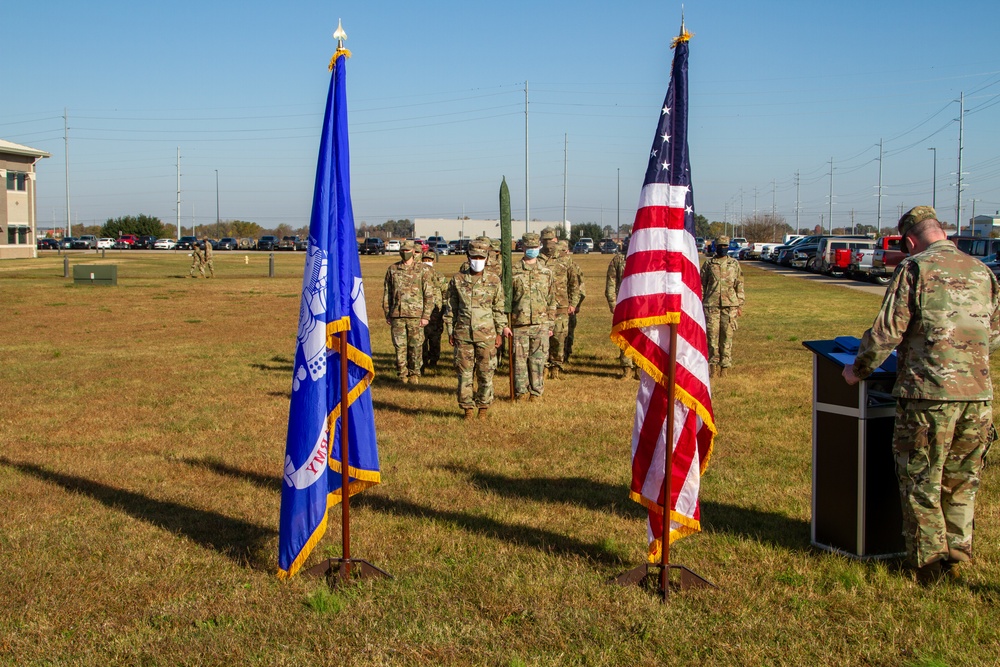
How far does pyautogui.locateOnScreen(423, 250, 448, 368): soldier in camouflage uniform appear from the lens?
1444 centimetres

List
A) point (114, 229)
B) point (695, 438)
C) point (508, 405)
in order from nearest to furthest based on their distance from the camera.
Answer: point (695, 438) → point (508, 405) → point (114, 229)

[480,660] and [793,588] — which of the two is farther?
[793,588]

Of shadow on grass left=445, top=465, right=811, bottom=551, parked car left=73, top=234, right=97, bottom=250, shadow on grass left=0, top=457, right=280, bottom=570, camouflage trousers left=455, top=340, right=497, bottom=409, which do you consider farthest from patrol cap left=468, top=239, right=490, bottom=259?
parked car left=73, top=234, right=97, bottom=250

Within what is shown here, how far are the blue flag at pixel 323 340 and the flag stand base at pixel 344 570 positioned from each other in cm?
14

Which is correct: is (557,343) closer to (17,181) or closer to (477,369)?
(477,369)

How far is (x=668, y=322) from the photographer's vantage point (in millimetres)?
5395

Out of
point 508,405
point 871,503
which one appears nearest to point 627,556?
point 871,503

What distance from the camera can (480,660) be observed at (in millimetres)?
4645

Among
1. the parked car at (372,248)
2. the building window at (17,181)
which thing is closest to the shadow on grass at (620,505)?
the building window at (17,181)

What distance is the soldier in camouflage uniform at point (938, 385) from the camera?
5184 mm

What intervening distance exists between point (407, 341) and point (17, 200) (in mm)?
63034

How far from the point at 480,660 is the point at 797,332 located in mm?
17638

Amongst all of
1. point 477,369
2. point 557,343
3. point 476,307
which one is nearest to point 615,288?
point 557,343

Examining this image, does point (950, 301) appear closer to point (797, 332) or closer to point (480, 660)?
point (480, 660)
